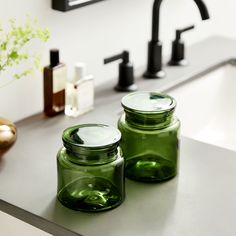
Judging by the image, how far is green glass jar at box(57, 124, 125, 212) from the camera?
1.20 m

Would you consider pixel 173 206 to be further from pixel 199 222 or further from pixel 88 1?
pixel 88 1

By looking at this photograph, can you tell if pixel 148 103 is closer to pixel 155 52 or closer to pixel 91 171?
pixel 91 171

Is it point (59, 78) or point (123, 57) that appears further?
point (123, 57)

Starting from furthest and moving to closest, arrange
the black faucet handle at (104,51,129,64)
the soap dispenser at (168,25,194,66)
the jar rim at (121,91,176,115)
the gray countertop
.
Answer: the soap dispenser at (168,25,194,66), the black faucet handle at (104,51,129,64), the jar rim at (121,91,176,115), the gray countertop

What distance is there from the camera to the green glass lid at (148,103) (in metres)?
1.30

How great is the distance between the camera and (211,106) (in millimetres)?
2002

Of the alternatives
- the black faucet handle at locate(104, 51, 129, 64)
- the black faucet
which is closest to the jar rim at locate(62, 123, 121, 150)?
the black faucet handle at locate(104, 51, 129, 64)

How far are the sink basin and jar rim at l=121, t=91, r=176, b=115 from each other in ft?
1.42

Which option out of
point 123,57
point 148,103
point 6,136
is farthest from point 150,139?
point 123,57

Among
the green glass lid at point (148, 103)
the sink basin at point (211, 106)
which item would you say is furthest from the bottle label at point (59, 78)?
the sink basin at point (211, 106)

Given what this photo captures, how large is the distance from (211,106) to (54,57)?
2.11ft

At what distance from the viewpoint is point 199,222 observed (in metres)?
1.18

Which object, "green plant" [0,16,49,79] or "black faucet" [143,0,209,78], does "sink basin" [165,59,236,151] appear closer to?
"black faucet" [143,0,209,78]

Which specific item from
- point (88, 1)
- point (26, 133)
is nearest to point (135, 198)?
point (26, 133)
